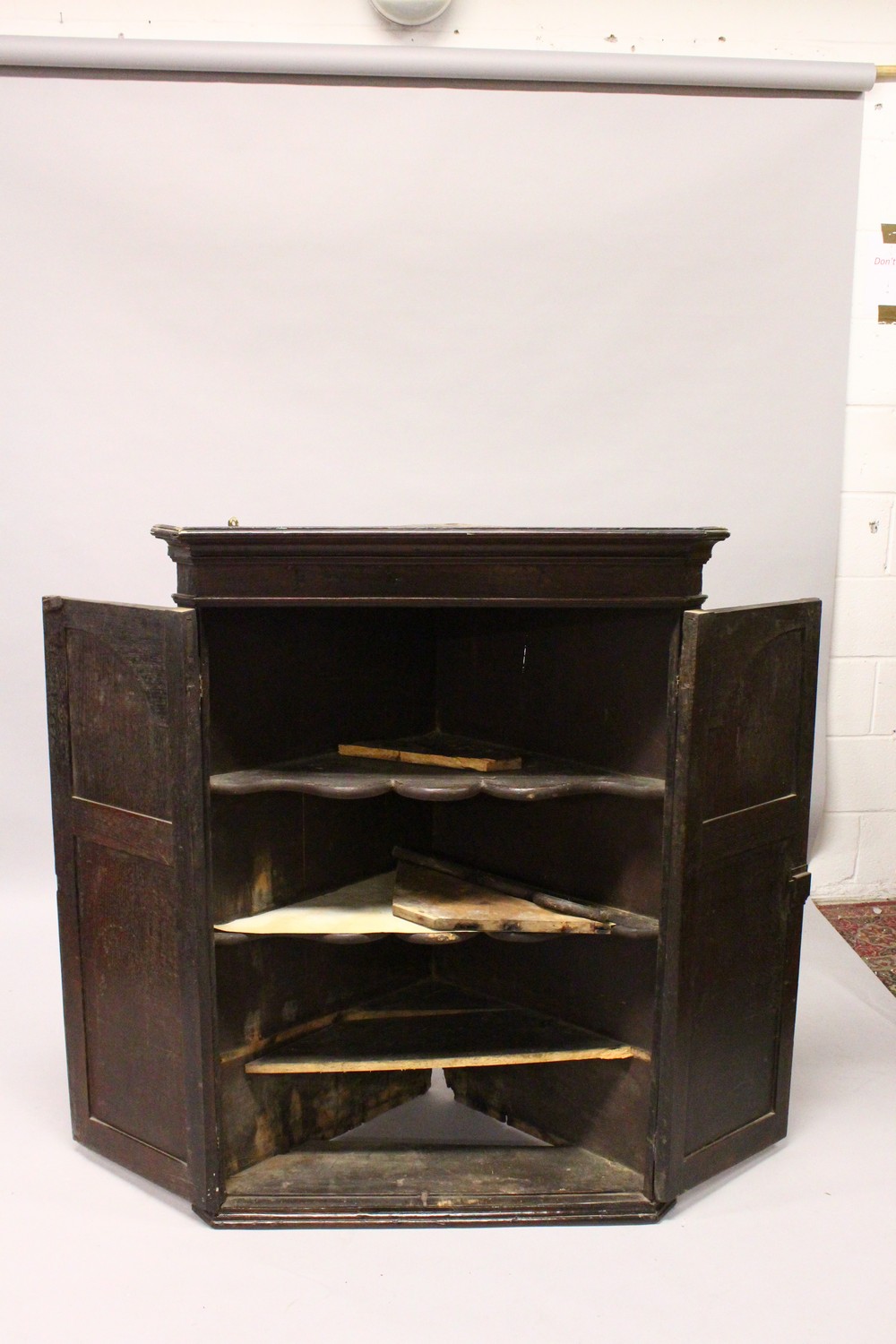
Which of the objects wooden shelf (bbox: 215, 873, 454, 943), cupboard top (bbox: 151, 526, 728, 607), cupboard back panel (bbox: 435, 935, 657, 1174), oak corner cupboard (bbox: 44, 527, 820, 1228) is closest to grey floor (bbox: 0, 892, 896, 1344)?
oak corner cupboard (bbox: 44, 527, 820, 1228)

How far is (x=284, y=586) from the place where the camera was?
1627mm

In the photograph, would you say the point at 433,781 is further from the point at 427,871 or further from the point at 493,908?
the point at 427,871

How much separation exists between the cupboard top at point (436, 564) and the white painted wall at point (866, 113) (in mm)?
1512

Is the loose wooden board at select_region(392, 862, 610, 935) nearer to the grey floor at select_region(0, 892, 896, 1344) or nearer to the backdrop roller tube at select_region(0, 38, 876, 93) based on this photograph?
the grey floor at select_region(0, 892, 896, 1344)

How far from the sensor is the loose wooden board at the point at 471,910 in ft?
5.80

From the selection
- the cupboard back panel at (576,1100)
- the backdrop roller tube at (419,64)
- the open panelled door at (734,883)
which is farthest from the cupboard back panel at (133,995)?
the backdrop roller tube at (419,64)

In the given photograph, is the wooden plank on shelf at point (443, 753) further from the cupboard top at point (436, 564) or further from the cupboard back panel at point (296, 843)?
the cupboard top at point (436, 564)

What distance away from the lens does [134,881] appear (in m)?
1.77

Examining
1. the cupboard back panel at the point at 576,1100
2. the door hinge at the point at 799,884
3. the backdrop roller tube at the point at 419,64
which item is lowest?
the cupboard back panel at the point at 576,1100

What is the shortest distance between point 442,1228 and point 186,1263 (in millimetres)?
382

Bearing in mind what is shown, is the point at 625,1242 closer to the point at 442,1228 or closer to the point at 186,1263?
the point at 442,1228

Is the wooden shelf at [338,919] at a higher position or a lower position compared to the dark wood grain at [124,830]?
lower

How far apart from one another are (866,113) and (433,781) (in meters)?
2.23

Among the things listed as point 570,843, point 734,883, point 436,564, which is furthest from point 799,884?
point 436,564
